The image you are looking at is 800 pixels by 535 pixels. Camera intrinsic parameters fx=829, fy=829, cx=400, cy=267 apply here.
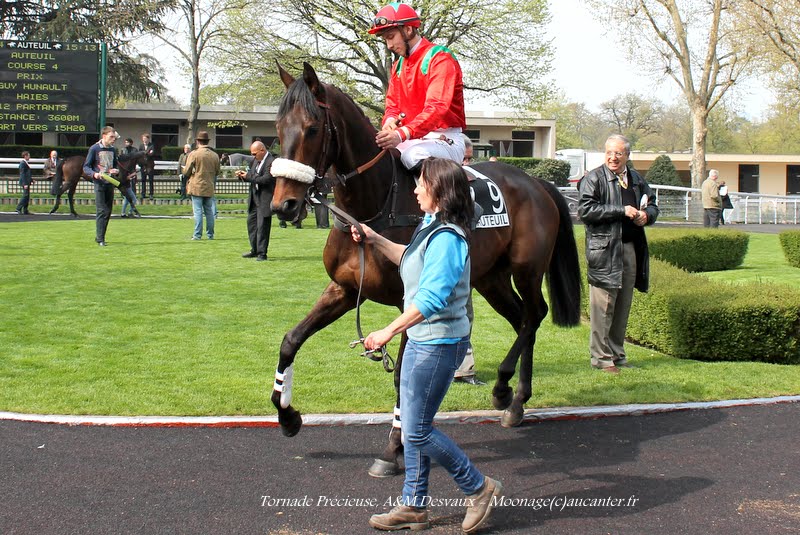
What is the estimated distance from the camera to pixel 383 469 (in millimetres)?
4590

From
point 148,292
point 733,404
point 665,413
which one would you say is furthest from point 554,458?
point 148,292

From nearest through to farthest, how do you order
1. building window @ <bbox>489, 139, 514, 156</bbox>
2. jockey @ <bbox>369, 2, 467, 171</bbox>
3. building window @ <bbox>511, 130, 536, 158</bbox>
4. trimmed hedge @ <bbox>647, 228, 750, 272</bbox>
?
jockey @ <bbox>369, 2, 467, 171</bbox> → trimmed hedge @ <bbox>647, 228, 750, 272</bbox> → building window @ <bbox>489, 139, 514, 156</bbox> → building window @ <bbox>511, 130, 536, 158</bbox>

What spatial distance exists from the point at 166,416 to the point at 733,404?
407 centimetres

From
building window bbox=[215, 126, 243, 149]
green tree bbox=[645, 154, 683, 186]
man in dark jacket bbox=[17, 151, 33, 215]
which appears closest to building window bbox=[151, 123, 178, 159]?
building window bbox=[215, 126, 243, 149]

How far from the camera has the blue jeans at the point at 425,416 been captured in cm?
375

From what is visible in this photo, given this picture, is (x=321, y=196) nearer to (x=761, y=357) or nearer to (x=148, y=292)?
(x=761, y=357)

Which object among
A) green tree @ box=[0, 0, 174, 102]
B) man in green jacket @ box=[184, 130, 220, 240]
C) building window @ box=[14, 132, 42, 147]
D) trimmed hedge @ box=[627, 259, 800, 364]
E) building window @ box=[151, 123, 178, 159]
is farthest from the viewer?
building window @ box=[151, 123, 178, 159]

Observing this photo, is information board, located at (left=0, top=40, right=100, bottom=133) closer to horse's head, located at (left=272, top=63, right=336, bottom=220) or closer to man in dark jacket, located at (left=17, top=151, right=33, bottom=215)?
man in dark jacket, located at (left=17, top=151, right=33, bottom=215)

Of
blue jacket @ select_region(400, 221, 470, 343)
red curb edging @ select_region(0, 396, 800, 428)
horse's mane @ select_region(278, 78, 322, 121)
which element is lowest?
red curb edging @ select_region(0, 396, 800, 428)

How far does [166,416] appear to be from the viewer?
5.48m

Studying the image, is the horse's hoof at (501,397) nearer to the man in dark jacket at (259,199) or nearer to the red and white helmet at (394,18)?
the red and white helmet at (394,18)

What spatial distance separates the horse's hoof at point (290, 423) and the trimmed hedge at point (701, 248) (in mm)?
12123

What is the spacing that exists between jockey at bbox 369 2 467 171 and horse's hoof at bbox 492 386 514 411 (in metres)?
1.62

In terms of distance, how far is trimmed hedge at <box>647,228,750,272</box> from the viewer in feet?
52.7
